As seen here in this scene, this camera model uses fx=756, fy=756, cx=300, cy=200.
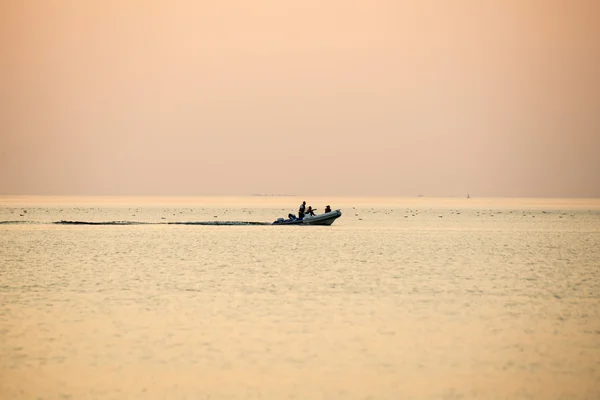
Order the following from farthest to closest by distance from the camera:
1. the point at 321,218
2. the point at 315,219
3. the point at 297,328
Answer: the point at 315,219, the point at 321,218, the point at 297,328

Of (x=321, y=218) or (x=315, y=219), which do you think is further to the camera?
(x=315, y=219)

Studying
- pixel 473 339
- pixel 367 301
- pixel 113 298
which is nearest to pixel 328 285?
pixel 367 301

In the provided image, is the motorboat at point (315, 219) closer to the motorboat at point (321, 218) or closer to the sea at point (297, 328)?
the motorboat at point (321, 218)

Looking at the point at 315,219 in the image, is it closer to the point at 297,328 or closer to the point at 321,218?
the point at 321,218

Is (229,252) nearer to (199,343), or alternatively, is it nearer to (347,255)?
(347,255)

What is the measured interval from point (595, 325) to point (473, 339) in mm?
3071

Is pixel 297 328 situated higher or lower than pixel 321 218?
lower

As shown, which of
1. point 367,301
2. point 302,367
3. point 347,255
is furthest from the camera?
point 347,255

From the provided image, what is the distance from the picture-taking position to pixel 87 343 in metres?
12.9

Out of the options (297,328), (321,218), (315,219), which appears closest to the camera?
(297,328)

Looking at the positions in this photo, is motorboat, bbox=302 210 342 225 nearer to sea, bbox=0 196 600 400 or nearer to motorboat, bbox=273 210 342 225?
motorboat, bbox=273 210 342 225

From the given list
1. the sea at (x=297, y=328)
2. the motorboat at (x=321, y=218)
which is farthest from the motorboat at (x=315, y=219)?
the sea at (x=297, y=328)

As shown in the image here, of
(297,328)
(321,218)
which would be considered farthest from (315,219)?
(297,328)

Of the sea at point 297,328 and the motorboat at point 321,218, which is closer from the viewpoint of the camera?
the sea at point 297,328
